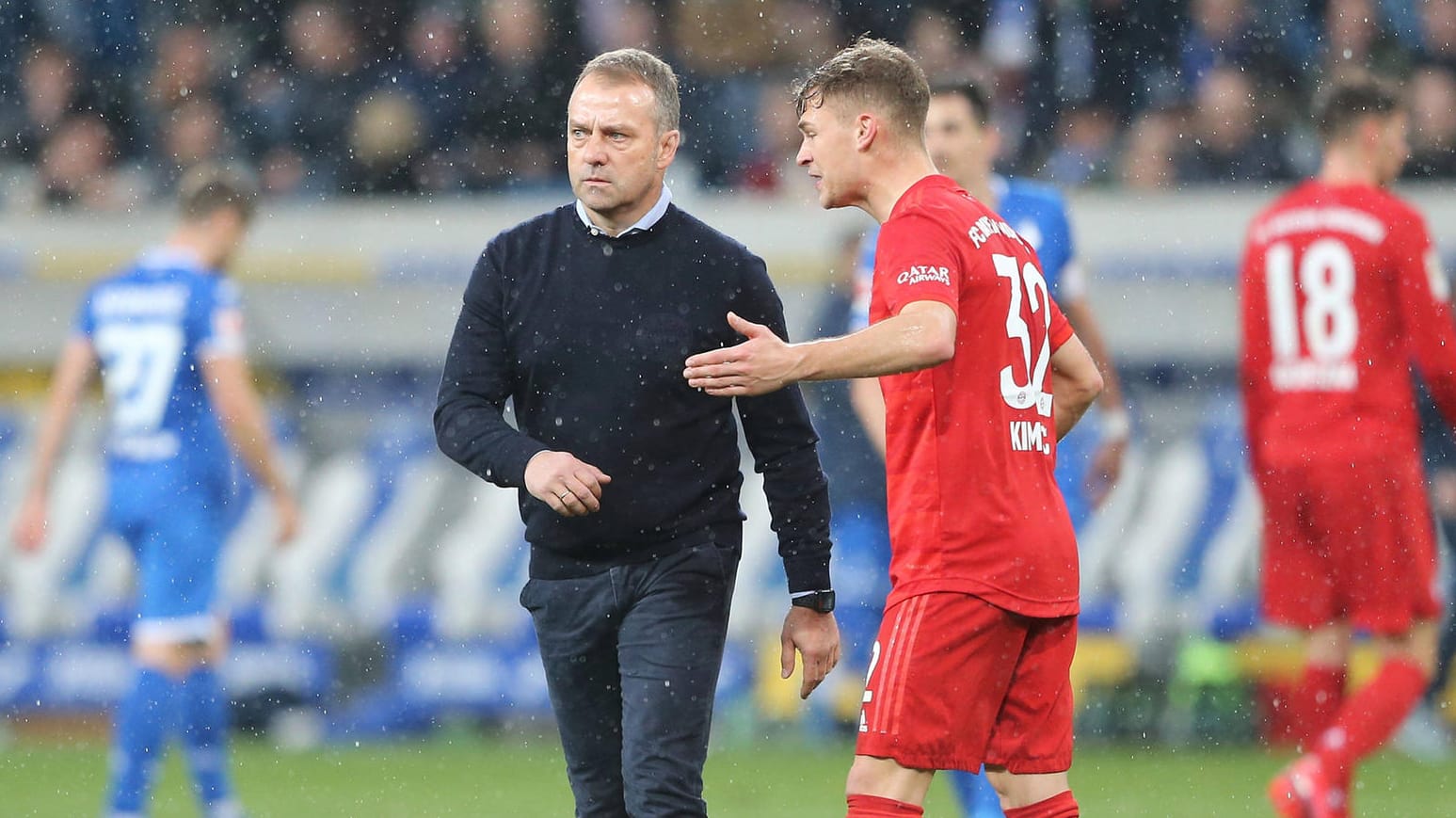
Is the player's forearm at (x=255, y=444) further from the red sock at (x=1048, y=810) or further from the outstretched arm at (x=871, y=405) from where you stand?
the red sock at (x=1048, y=810)

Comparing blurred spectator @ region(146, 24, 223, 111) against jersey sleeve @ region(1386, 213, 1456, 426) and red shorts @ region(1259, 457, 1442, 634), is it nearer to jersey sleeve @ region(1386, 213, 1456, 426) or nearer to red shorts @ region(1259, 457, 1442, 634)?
red shorts @ region(1259, 457, 1442, 634)

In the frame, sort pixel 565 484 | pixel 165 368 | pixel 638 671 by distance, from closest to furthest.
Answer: pixel 565 484
pixel 638 671
pixel 165 368

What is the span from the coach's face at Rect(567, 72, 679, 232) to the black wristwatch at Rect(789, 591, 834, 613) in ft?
3.06

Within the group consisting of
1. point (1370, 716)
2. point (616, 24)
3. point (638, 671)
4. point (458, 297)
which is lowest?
point (1370, 716)

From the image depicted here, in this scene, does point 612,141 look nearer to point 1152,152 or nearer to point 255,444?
point 255,444

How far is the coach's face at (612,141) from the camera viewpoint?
4.40m

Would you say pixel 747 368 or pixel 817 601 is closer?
pixel 747 368

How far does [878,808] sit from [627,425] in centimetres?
98

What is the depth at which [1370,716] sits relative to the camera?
629 cm

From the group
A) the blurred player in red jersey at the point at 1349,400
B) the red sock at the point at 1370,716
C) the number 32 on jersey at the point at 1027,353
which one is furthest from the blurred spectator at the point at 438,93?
the number 32 on jersey at the point at 1027,353

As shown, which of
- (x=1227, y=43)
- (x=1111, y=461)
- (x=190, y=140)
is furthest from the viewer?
(x=190, y=140)

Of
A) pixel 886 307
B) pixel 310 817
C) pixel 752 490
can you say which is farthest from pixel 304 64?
pixel 886 307

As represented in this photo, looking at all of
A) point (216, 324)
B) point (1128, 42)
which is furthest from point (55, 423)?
point (1128, 42)

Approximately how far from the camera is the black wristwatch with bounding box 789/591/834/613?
14.9 ft
